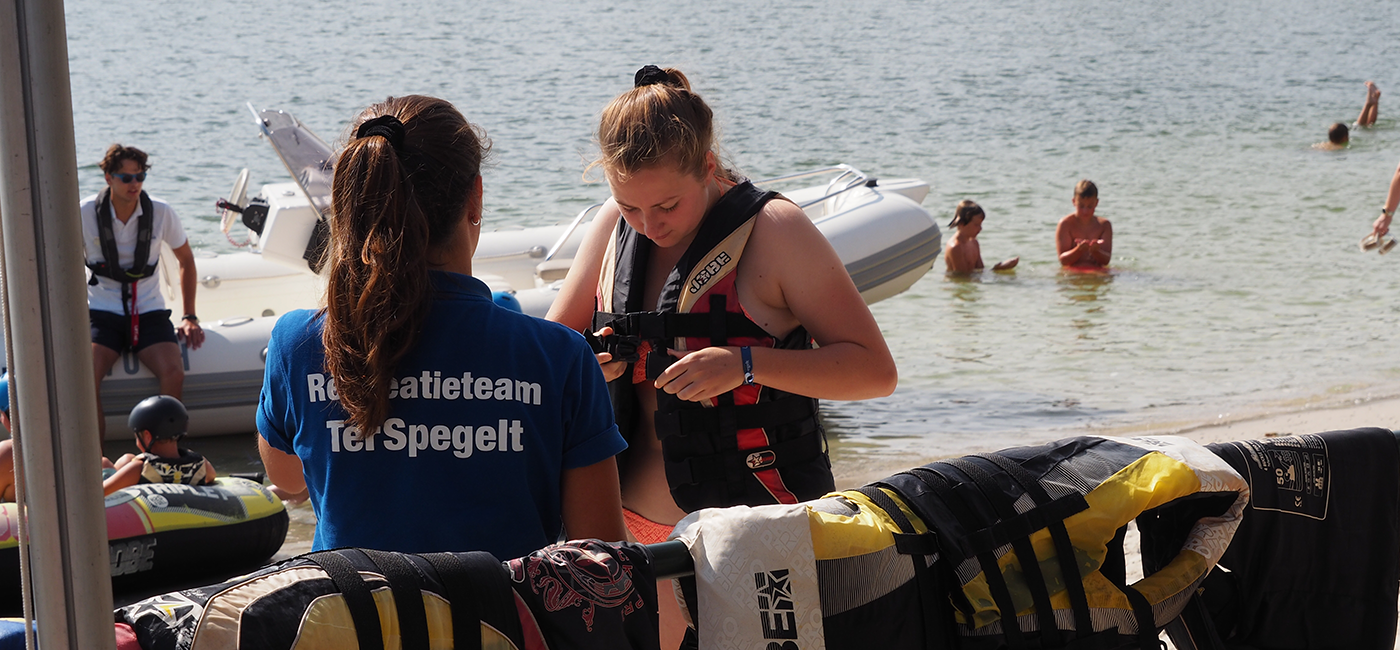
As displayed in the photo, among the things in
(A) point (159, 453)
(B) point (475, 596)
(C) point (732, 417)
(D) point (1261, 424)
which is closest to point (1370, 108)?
(D) point (1261, 424)

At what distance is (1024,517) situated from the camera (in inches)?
52.9

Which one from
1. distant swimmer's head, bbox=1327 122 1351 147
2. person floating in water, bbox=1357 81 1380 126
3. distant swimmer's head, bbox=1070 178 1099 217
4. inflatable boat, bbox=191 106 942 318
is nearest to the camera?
inflatable boat, bbox=191 106 942 318

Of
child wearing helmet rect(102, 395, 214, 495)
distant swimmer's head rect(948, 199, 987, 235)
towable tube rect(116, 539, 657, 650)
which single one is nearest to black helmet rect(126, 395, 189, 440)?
child wearing helmet rect(102, 395, 214, 495)

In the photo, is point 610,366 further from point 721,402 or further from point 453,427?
point 453,427

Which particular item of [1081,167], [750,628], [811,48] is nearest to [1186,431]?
[750,628]

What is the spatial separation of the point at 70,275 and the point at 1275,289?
33.0 ft

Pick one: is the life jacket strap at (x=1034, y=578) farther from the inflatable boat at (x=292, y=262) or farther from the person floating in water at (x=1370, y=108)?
the person floating in water at (x=1370, y=108)

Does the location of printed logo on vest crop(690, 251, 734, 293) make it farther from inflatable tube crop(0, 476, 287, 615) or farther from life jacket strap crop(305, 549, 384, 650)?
inflatable tube crop(0, 476, 287, 615)

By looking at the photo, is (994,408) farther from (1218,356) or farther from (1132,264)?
(1132,264)

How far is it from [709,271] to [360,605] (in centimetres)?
93

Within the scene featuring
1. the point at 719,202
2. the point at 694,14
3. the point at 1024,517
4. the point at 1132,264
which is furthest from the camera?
the point at 694,14

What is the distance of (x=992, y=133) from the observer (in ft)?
61.2

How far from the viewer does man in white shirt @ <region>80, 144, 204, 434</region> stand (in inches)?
198

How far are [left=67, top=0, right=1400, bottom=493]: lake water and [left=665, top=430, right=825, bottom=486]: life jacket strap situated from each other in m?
0.55
